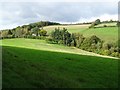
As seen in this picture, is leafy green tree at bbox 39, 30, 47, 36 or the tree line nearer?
the tree line

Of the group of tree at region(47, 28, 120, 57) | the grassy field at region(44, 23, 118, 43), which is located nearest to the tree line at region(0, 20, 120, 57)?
the group of tree at region(47, 28, 120, 57)

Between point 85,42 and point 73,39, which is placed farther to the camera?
point 73,39

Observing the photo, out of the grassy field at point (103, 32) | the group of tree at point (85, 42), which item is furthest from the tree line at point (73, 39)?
the grassy field at point (103, 32)

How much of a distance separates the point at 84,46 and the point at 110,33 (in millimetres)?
19763

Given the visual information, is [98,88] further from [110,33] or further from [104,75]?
[110,33]

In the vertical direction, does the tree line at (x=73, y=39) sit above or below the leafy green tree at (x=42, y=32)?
below

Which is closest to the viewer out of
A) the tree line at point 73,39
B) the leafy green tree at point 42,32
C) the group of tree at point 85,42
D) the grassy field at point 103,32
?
the group of tree at point 85,42

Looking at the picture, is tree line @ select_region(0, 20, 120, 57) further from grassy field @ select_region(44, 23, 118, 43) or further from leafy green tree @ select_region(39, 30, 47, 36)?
grassy field @ select_region(44, 23, 118, 43)

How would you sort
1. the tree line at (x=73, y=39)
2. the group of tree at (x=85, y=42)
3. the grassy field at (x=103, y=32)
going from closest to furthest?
the group of tree at (x=85, y=42), the tree line at (x=73, y=39), the grassy field at (x=103, y=32)

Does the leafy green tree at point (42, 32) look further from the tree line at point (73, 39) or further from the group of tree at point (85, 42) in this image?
the group of tree at point (85, 42)

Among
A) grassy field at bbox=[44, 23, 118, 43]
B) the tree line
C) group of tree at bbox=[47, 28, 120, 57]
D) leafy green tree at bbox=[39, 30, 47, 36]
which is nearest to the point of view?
group of tree at bbox=[47, 28, 120, 57]

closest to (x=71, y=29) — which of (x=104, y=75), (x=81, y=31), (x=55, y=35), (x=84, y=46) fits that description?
(x=81, y=31)

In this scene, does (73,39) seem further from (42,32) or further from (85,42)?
(42,32)

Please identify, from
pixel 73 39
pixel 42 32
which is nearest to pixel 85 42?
pixel 73 39
